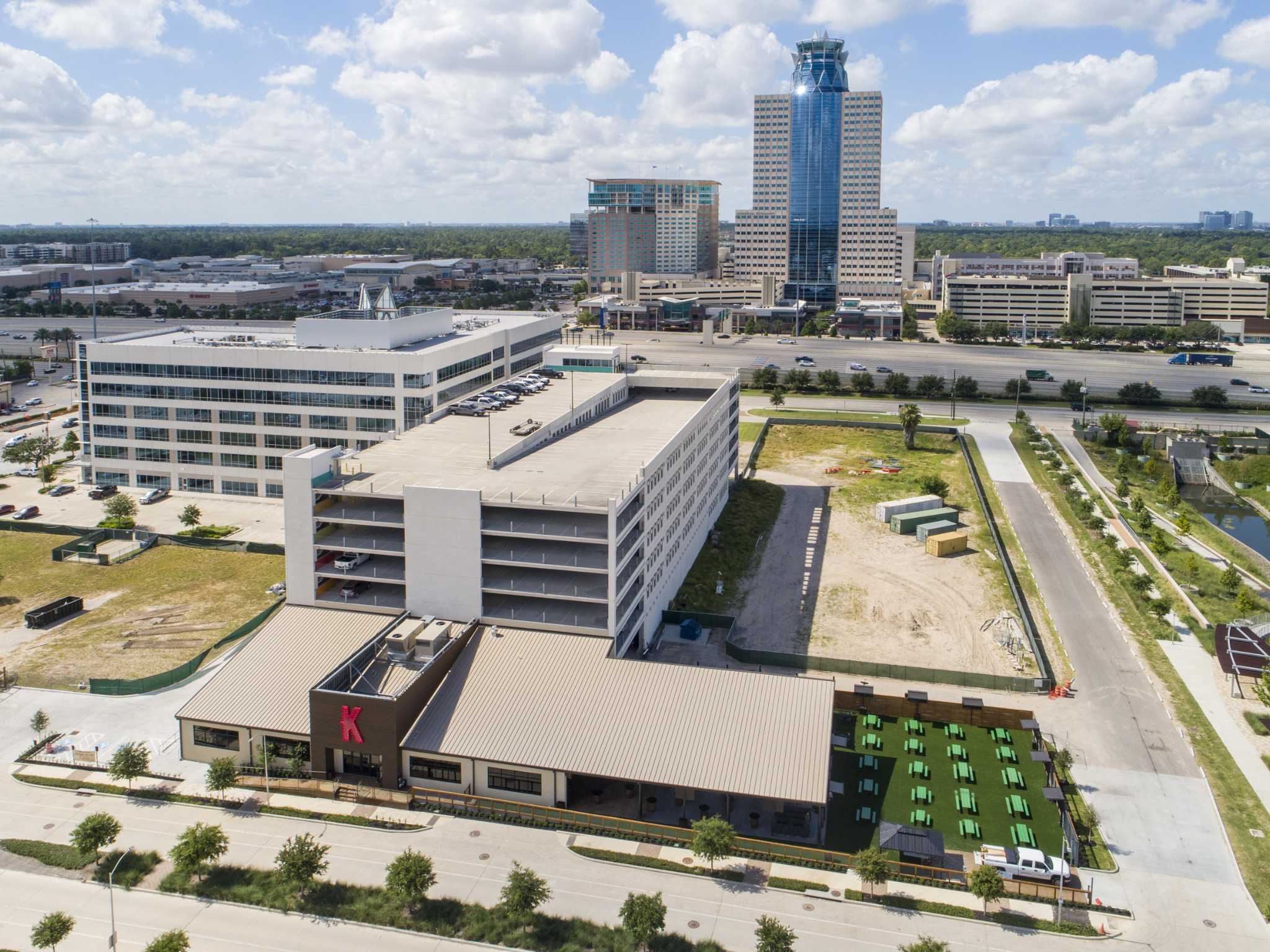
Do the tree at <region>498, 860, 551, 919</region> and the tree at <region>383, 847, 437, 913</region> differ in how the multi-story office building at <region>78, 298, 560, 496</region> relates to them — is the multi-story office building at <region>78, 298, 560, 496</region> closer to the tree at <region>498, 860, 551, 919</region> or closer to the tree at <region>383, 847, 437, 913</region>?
the tree at <region>383, 847, 437, 913</region>

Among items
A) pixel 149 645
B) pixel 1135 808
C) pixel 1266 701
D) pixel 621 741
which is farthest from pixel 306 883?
pixel 1266 701

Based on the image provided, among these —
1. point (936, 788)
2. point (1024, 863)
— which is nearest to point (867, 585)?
point (936, 788)

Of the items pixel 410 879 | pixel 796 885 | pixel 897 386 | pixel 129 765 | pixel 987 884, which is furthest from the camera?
pixel 897 386

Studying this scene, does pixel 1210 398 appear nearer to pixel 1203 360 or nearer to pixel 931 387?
pixel 931 387

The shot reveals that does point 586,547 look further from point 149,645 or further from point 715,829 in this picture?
point 149,645

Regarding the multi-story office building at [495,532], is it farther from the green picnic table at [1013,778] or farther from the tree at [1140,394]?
the tree at [1140,394]

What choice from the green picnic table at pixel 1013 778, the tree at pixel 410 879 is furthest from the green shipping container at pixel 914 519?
the tree at pixel 410 879
